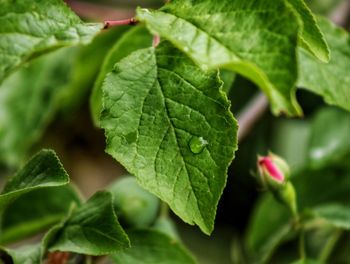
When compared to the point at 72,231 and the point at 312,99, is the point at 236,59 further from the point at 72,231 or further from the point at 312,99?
the point at 312,99

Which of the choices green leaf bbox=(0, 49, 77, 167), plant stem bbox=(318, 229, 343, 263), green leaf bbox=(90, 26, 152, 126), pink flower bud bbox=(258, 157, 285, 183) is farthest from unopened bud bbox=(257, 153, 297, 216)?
green leaf bbox=(0, 49, 77, 167)

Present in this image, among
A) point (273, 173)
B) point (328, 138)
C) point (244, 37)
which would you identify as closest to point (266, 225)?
point (328, 138)

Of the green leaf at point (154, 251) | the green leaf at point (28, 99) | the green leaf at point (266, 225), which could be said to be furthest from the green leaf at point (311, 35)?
the green leaf at point (28, 99)

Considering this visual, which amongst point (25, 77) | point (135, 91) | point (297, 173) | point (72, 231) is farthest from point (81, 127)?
point (135, 91)

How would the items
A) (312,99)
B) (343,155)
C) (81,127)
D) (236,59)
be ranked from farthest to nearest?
(81,127)
(312,99)
(343,155)
(236,59)

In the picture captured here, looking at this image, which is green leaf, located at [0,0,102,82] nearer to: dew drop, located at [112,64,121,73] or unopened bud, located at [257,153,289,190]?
dew drop, located at [112,64,121,73]

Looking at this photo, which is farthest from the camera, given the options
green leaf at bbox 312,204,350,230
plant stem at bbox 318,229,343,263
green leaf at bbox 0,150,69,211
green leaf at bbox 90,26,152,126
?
plant stem at bbox 318,229,343,263

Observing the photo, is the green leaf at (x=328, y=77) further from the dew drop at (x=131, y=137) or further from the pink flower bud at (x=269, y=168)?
the dew drop at (x=131, y=137)
